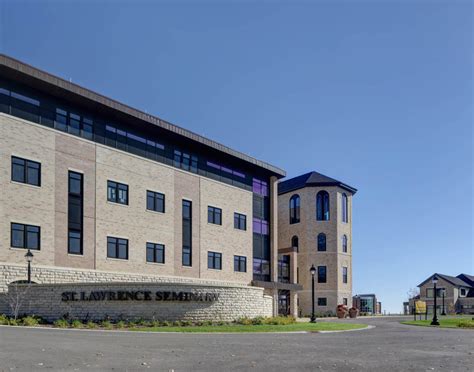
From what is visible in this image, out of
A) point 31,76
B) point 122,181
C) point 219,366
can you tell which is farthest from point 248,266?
point 219,366

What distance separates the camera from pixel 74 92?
3431cm

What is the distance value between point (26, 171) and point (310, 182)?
38006mm

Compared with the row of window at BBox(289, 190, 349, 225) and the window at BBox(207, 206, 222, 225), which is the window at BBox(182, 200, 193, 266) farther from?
the row of window at BBox(289, 190, 349, 225)

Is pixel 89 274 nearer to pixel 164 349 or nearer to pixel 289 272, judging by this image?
pixel 164 349

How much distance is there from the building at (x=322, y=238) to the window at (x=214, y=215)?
17023 millimetres

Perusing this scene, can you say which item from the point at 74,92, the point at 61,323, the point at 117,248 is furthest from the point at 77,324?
the point at 74,92

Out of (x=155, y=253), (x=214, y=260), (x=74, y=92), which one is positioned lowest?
(x=214, y=260)

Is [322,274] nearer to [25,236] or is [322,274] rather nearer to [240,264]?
[240,264]

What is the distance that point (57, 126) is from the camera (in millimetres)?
34281

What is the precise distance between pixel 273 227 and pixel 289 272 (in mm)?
8089

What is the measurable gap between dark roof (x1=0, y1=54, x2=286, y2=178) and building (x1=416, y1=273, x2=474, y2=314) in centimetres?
6373

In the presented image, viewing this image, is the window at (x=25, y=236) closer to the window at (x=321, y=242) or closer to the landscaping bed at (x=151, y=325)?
the landscaping bed at (x=151, y=325)

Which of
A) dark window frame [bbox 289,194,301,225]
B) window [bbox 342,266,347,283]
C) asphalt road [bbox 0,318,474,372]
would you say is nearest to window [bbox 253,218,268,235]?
dark window frame [bbox 289,194,301,225]

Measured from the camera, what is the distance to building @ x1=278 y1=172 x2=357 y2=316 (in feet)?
206
